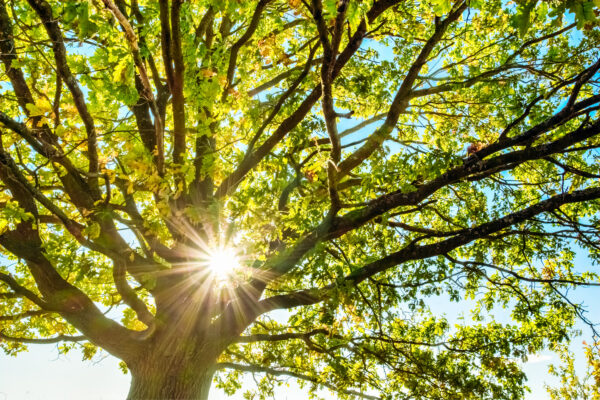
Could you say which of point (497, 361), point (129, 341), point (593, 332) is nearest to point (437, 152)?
point (593, 332)

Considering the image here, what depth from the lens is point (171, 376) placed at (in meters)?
4.68

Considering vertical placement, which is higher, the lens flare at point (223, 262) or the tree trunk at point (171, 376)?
the lens flare at point (223, 262)

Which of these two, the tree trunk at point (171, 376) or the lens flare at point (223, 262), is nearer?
the tree trunk at point (171, 376)

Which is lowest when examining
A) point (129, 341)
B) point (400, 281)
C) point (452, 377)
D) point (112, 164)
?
point (129, 341)

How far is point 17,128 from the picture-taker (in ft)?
9.96

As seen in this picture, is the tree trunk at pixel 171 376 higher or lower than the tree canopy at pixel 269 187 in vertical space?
lower

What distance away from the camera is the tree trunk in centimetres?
458

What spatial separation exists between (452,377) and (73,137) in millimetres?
6473

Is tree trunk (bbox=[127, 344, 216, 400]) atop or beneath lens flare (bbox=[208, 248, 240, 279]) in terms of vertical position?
beneath

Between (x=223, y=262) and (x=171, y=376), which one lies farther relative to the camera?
(x=223, y=262)

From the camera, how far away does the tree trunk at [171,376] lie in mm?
4582

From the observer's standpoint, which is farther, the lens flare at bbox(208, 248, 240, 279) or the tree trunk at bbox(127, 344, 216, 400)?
the lens flare at bbox(208, 248, 240, 279)

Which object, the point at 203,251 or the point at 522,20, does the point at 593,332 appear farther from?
the point at 203,251

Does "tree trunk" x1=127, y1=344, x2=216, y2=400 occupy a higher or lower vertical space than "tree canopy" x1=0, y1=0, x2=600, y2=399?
lower
